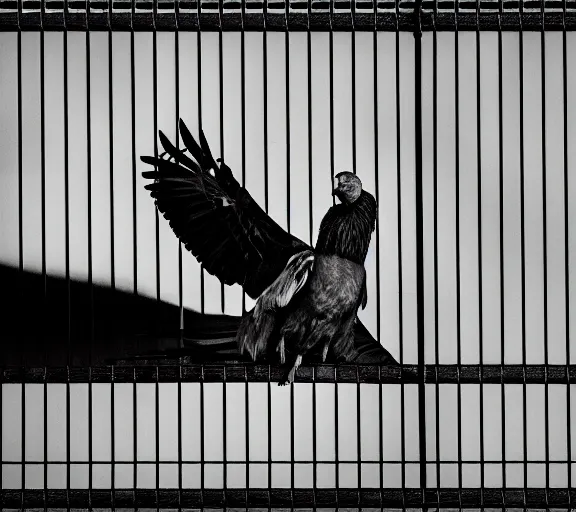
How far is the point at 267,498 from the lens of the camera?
239 inches

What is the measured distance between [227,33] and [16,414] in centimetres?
274

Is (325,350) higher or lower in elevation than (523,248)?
lower

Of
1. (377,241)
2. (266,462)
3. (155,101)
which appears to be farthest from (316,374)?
(155,101)

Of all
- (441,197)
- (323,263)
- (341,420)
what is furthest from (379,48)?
(341,420)

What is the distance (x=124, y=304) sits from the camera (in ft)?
20.1

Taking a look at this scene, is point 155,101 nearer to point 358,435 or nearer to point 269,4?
point 269,4

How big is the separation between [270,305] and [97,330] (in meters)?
1.07

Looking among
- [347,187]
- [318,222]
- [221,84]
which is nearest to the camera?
[347,187]

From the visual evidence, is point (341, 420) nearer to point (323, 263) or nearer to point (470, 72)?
point (323, 263)

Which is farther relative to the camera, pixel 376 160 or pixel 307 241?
pixel 307 241

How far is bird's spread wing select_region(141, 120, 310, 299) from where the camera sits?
20.0 ft

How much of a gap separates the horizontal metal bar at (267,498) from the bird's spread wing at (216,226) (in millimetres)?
1233

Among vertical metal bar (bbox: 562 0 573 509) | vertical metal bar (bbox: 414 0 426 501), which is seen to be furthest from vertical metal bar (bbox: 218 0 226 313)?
vertical metal bar (bbox: 562 0 573 509)

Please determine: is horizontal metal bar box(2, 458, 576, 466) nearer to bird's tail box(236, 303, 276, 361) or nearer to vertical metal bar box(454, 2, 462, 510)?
vertical metal bar box(454, 2, 462, 510)
